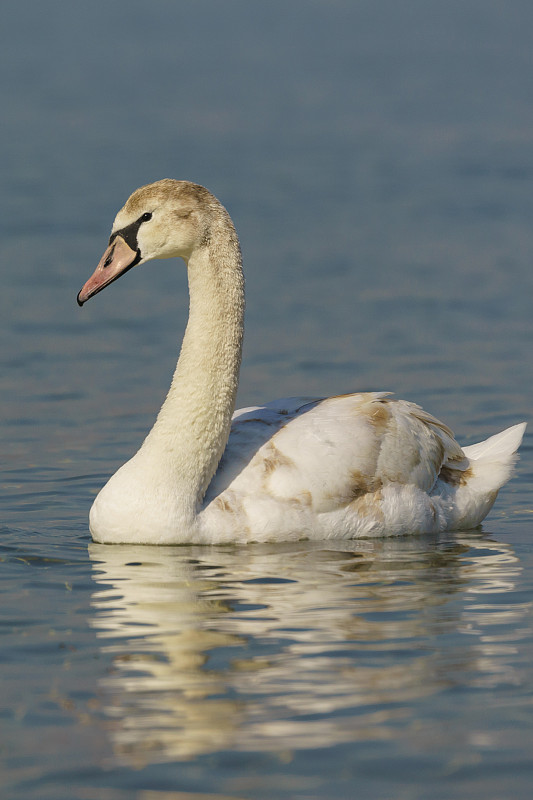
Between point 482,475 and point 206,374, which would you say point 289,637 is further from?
point 482,475

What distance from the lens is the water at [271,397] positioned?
21.3 ft

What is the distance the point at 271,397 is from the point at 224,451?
11.9 feet

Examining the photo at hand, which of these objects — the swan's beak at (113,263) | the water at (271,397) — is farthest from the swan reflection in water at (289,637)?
the swan's beak at (113,263)

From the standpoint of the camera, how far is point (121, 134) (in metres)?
28.9

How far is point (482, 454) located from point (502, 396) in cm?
274

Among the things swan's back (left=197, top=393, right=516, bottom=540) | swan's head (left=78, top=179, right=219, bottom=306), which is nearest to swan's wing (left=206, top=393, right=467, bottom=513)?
swan's back (left=197, top=393, right=516, bottom=540)

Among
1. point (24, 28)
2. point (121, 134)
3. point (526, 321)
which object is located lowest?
point (526, 321)

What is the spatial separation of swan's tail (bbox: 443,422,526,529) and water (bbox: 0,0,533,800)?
17 centimetres

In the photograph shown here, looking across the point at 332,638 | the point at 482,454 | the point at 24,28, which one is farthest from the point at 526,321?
the point at 24,28

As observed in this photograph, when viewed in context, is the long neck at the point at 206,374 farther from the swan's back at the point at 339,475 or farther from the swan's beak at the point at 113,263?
the swan's beak at the point at 113,263

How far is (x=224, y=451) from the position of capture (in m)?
10.3

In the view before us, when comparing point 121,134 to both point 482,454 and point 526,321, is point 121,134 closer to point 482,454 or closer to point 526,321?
point 526,321

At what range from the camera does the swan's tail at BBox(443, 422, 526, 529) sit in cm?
1080

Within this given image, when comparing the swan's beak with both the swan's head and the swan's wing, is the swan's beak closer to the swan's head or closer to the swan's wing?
the swan's head
